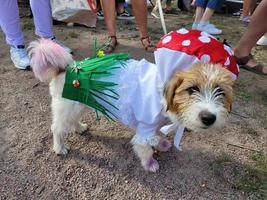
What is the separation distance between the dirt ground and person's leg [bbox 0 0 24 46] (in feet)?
1.83

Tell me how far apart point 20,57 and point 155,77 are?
2.09 m

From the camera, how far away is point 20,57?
152 inches

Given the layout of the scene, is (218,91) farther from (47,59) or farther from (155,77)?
(47,59)

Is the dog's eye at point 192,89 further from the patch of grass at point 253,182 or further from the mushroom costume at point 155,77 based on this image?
the patch of grass at point 253,182

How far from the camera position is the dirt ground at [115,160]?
2.45m

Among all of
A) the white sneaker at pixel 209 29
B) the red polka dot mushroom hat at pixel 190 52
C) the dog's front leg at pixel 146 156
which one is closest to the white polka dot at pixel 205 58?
the red polka dot mushroom hat at pixel 190 52

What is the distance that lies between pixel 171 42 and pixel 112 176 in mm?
1070

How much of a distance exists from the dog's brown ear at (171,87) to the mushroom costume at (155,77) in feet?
0.20

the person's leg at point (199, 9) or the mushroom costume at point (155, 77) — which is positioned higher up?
the mushroom costume at point (155, 77)

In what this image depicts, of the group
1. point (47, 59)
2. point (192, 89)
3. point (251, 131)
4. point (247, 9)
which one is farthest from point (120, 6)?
point (192, 89)

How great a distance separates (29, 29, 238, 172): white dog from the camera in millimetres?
1973

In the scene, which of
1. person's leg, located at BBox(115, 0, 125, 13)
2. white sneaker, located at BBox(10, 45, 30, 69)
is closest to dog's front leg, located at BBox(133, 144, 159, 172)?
white sneaker, located at BBox(10, 45, 30, 69)

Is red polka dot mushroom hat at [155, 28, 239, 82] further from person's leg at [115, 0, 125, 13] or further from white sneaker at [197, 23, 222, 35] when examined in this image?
person's leg at [115, 0, 125, 13]

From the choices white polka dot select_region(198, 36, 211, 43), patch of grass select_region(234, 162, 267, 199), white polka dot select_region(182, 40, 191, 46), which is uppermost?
white polka dot select_region(198, 36, 211, 43)
